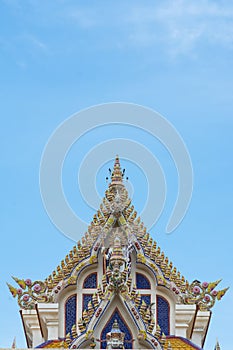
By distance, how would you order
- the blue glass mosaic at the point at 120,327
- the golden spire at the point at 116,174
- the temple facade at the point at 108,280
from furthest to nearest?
the golden spire at the point at 116,174
the temple facade at the point at 108,280
the blue glass mosaic at the point at 120,327

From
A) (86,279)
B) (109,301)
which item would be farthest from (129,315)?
(86,279)

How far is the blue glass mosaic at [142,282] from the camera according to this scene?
33062mm

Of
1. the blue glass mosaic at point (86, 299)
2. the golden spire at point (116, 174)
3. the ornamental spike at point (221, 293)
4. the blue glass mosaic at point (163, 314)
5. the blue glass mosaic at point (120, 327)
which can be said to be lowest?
the blue glass mosaic at point (120, 327)

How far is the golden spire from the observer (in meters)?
34.3

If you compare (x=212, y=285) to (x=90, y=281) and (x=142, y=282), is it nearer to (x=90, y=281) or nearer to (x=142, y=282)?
(x=142, y=282)

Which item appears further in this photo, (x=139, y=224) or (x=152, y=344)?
(x=139, y=224)

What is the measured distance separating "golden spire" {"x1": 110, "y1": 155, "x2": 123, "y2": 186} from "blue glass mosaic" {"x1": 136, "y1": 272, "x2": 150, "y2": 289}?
252 cm

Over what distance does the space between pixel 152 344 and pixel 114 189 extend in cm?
524

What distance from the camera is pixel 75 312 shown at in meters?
32.8

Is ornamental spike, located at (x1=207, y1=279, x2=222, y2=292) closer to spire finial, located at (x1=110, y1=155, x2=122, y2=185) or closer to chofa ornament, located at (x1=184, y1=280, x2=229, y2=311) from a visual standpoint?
chofa ornament, located at (x1=184, y1=280, x2=229, y2=311)

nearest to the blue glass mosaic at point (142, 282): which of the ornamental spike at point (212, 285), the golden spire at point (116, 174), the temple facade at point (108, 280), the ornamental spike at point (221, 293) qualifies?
the temple facade at point (108, 280)

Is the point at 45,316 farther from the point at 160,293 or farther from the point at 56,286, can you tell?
the point at 160,293

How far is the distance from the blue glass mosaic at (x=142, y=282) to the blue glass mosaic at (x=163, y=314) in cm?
42

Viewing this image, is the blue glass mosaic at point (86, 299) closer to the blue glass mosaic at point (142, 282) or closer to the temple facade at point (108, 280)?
the temple facade at point (108, 280)
